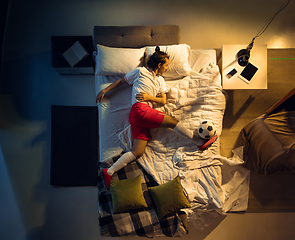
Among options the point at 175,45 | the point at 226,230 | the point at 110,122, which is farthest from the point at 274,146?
the point at 110,122

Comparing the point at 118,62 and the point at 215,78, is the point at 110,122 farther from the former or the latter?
Result: the point at 215,78

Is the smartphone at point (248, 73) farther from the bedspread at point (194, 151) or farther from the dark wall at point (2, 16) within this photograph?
the dark wall at point (2, 16)

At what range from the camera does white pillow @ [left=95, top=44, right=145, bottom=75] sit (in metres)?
2.02

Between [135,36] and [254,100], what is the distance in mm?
1809

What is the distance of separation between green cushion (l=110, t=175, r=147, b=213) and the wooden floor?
1.30 meters

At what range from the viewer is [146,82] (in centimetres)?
188

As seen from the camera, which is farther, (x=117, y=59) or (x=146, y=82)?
(x=117, y=59)

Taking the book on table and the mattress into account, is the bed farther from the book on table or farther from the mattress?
the book on table

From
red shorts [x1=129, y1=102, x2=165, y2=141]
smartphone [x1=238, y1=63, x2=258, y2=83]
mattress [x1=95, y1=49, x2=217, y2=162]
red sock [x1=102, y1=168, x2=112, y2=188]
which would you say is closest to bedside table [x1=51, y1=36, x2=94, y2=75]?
mattress [x1=95, y1=49, x2=217, y2=162]

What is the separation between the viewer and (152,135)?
201 cm

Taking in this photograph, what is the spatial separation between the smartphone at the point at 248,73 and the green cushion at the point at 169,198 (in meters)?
1.41

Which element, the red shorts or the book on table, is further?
the book on table

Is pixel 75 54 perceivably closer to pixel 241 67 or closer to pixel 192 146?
pixel 192 146

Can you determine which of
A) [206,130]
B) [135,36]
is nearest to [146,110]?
[206,130]
